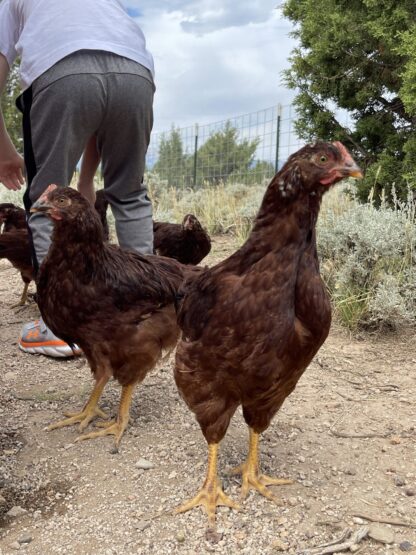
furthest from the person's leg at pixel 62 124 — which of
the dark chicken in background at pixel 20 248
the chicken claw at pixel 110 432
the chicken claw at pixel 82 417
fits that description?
the dark chicken in background at pixel 20 248

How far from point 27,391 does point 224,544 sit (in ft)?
6.42

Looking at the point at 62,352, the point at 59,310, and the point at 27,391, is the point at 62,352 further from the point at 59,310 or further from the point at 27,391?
the point at 59,310

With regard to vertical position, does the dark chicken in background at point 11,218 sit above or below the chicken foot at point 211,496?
above

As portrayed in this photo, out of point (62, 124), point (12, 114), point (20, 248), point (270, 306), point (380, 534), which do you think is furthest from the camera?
point (12, 114)

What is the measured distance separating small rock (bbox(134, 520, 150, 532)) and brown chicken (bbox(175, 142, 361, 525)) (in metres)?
0.29

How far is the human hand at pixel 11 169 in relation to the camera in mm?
3925

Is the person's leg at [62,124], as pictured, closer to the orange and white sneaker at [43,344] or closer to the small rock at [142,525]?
the orange and white sneaker at [43,344]

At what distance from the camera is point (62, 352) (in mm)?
4070

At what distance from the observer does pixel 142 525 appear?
228 centimetres

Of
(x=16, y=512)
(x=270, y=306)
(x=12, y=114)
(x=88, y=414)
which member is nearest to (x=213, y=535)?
(x=16, y=512)

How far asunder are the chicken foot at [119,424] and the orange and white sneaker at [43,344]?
95cm

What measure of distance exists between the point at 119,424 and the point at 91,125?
1.80 meters

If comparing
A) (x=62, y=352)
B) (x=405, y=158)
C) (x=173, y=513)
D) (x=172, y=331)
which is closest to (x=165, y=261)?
(x=172, y=331)

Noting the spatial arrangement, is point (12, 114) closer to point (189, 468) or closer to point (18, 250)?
point (18, 250)
